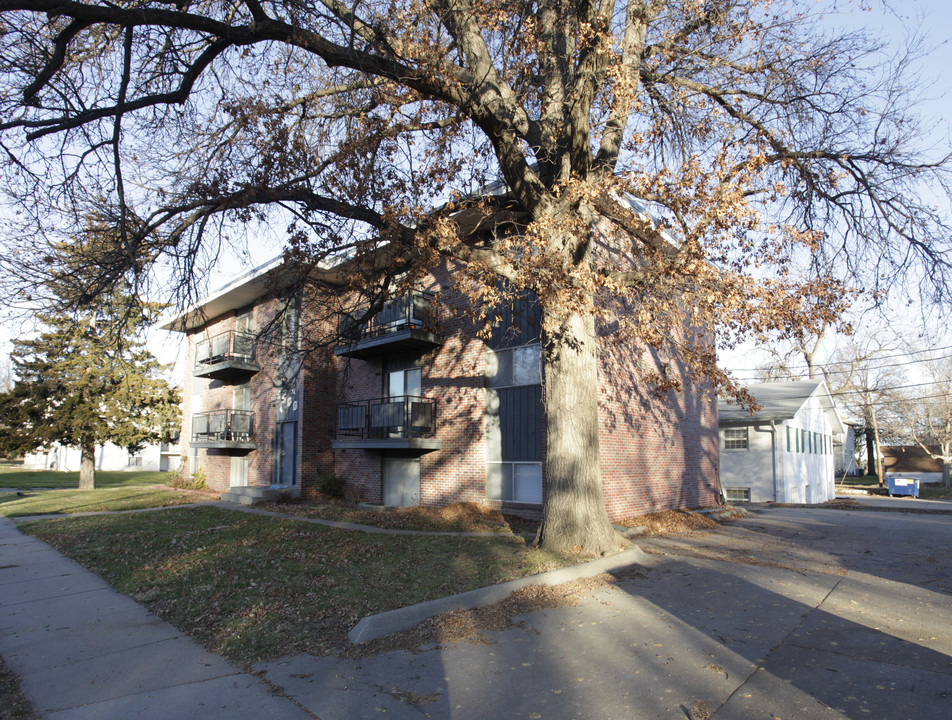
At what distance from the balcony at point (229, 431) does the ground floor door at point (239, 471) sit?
76 cm

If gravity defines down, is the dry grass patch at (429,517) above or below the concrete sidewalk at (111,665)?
below

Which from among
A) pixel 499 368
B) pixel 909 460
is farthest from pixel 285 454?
pixel 909 460

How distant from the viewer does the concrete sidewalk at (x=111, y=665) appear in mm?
4355

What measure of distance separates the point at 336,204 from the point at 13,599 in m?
6.89

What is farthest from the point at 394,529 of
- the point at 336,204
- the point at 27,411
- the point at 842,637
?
the point at 27,411

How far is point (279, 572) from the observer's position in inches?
333

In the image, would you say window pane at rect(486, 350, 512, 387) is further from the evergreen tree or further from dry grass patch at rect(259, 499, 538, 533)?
the evergreen tree

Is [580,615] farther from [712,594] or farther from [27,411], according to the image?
[27,411]

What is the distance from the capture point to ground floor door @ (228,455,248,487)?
77.2ft

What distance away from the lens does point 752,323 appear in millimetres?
9250

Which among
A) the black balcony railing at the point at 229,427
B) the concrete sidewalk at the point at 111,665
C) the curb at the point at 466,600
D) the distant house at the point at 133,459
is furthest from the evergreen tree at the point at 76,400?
the distant house at the point at 133,459

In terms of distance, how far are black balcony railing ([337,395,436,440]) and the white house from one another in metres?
13.9

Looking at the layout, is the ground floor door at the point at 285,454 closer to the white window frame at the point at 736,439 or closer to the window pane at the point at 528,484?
the window pane at the point at 528,484

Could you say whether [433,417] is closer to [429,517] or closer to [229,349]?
[429,517]
